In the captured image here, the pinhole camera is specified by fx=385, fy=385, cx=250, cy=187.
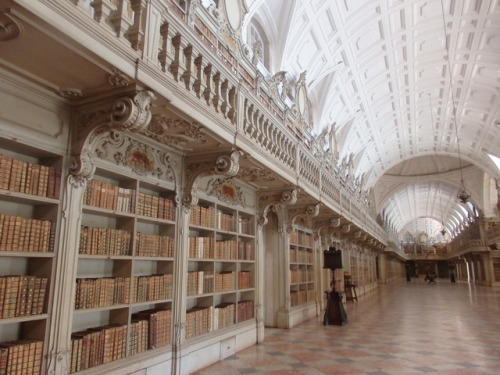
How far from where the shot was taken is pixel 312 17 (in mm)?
10359

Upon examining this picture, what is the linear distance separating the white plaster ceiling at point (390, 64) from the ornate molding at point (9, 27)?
257 inches

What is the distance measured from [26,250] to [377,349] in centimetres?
591

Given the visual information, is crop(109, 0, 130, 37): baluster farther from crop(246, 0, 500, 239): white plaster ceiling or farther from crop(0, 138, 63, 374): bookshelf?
crop(246, 0, 500, 239): white plaster ceiling

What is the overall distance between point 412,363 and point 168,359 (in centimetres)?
363

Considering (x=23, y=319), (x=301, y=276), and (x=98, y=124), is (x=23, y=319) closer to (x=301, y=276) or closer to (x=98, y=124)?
(x=98, y=124)

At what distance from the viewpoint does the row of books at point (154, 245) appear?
456cm

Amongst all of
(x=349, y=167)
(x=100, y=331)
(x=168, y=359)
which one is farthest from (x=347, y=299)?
A: (x=100, y=331)

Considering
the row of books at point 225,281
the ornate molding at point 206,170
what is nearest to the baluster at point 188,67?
the ornate molding at point 206,170

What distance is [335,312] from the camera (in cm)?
966

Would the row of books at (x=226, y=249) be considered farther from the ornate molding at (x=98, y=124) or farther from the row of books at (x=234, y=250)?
the ornate molding at (x=98, y=124)

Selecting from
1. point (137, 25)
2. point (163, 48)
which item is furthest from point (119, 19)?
point (163, 48)

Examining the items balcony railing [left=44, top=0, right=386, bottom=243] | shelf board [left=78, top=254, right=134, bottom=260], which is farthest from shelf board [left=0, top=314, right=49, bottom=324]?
balcony railing [left=44, top=0, right=386, bottom=243]

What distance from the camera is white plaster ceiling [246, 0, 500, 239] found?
10.6m

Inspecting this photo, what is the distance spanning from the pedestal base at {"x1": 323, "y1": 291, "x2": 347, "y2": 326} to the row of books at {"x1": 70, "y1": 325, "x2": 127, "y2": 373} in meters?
6.51
